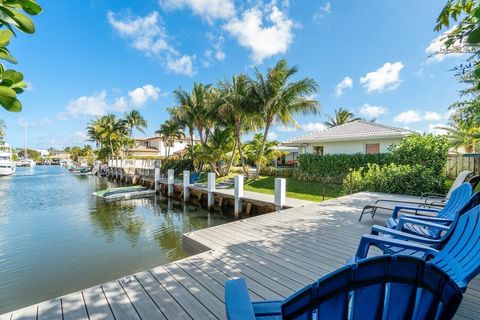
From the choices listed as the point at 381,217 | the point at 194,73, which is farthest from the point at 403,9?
the point at 194,73

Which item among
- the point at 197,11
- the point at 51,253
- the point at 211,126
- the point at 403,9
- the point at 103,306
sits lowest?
the point at 51,253

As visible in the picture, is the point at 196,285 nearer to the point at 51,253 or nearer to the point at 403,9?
the point at 51,253

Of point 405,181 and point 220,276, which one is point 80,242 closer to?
point 220,276

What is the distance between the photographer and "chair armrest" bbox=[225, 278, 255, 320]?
126cm

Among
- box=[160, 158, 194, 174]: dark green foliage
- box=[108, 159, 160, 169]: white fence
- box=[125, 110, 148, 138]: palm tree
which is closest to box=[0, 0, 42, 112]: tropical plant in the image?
box=[160, 158, 194, 174]: dark green foliage

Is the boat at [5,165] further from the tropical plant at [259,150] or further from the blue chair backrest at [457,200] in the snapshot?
the blue chair backrest at [457,200]

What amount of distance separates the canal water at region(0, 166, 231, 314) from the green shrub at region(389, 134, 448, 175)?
9.43m

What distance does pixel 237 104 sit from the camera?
54.9ft

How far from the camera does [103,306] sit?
105 inches

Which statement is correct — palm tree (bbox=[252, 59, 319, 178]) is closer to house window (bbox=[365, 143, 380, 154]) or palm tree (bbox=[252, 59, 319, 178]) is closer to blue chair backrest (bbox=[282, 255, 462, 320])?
house window (bbox=[365, 143, 380, 154])

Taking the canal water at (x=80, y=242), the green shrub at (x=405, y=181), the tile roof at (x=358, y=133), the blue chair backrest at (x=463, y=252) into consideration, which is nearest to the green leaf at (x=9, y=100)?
the blue chair backrest at (x=463, y=252)

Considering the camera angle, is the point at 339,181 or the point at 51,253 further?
the point at 339,181

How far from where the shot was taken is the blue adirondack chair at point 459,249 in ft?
6.20

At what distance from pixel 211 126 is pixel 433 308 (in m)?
20.6
